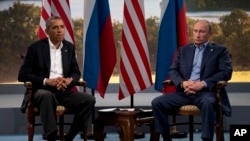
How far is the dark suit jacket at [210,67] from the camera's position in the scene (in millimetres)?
5484

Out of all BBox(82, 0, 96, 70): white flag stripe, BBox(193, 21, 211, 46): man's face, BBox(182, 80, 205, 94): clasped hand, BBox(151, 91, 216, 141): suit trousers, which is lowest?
BBox(151, 91, 216, 141): suit trousers

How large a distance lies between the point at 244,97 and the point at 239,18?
136cm

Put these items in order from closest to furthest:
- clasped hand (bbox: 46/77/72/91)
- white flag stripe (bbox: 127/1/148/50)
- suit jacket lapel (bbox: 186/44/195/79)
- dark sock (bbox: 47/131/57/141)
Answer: dark sock (bbox: 47/131/57/141)
clasped hand (bbox: 46/77/72/91)
suit jacket lapel (bbox: 186/44/195/79)
white flag stripe (bbox: 127/1/148/50)

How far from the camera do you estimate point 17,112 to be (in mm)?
6766

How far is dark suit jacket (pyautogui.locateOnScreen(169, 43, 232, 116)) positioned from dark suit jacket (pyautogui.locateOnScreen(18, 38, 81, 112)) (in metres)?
1.04

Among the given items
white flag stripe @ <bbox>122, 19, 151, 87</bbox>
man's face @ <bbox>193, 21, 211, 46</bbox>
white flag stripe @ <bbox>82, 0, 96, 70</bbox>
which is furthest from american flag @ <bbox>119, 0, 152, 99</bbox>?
man's face @ <bbox>193, 21, 211, 46</bbox>

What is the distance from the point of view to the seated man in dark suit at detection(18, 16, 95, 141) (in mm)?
5402

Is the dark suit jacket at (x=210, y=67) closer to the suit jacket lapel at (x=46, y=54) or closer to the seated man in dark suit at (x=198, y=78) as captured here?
the seated man in dark suit at (x=198, y=78)

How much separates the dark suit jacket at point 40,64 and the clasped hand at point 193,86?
1.12 meters

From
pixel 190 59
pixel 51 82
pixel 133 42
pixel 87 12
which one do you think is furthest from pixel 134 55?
pixel 51 82

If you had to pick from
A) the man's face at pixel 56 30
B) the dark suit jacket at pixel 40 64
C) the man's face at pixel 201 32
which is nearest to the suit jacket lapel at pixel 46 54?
the dark suit jacket at pixel 40 64

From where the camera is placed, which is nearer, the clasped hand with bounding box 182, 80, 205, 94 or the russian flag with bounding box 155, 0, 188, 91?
the clasped hand with bounding box 182, 80, 205, 94

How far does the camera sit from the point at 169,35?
651 cm

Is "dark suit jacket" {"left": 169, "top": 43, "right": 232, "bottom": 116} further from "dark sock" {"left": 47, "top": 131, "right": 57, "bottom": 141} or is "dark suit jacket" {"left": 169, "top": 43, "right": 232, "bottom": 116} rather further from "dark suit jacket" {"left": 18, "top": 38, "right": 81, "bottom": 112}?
"dark sock" {"left": 47, "top": 131, "right": 57, "bottom": 141}
